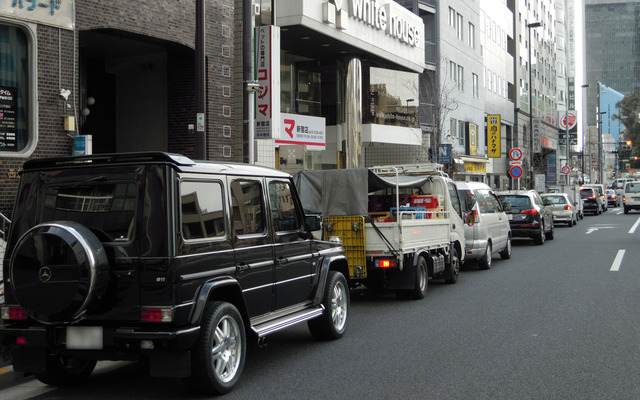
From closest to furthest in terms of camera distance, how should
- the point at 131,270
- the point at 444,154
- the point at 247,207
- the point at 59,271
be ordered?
A: the point at 59,271, the point at 131,270, the point at 247,207, the point at 444,154

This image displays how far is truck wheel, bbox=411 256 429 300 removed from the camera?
11.9 m

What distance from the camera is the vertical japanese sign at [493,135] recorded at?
51500mm

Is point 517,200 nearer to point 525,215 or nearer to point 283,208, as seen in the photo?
point 525,215

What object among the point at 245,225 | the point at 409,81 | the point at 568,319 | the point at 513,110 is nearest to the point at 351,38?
the point at 409,81

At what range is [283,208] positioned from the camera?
26.0 feet

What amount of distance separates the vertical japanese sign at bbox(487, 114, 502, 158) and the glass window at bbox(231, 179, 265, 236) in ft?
151

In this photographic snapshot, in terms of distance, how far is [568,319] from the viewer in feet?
32.1

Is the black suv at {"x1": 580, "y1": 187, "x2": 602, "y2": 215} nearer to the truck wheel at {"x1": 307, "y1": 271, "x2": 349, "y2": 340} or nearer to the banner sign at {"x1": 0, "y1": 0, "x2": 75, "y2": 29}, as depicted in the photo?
the banner sign at {"x1": 0, "y1": 0, "x2": 75, "y2": 29}

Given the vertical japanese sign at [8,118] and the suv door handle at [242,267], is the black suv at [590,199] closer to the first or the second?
the vertical japanese sign at [8,118]

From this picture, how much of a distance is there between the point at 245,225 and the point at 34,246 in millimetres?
1976

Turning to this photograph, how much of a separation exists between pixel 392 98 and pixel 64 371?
26.9 m

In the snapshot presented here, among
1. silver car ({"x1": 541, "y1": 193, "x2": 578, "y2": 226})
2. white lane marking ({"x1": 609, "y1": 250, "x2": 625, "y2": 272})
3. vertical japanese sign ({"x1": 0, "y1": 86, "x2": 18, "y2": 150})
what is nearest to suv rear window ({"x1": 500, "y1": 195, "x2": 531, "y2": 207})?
white lane marking ({"x1": 609, "y1": 250, "x2": 625, "y2": 272})

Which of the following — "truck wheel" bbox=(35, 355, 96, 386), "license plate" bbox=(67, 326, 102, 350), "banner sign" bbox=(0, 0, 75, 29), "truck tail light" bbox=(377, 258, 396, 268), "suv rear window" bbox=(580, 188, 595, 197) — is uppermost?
"banner sign" bbox=(0, 0, 75, 29)

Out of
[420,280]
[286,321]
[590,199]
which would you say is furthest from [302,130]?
[590,199]
